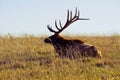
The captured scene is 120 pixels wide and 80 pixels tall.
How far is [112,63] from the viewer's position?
10094mm

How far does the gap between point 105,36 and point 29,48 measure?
16.8 ft

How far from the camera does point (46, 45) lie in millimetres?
14344

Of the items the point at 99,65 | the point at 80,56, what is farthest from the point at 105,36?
the point at 99,65

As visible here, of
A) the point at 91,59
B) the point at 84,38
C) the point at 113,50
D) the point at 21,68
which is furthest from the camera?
the point at 84,38

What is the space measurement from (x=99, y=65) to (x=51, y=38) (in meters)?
3.50

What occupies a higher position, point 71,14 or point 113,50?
point 71,14

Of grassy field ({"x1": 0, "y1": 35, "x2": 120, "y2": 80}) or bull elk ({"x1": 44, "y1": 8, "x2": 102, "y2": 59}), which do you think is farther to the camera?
bull elk ({"x1": 44, "y1": 8, "x2": 102, "y2": 59})

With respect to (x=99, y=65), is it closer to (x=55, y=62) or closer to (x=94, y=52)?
(x=55, y=62)

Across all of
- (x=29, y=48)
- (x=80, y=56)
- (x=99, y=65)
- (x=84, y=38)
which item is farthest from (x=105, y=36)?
(x=99, y=65)

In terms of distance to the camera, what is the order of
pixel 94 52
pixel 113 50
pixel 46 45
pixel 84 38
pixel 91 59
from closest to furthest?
pixel 91 59 → pixel 94 52 → pixel 113 50 → pixel 46 45 → pixel 84 38

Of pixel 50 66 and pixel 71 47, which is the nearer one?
pixel 50 66

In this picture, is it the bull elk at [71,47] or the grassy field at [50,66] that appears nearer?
the grassy field at [50,66]

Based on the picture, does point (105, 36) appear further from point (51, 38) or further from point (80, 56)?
point (80, 56)

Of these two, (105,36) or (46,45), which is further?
(105,36)
